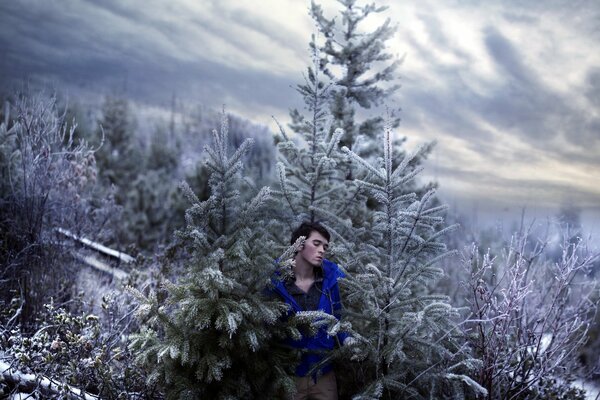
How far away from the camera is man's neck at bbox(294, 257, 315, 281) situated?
5023 mm

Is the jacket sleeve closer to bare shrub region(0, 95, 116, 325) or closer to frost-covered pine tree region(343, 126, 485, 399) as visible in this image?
frost-covered pine tree region(343, 126, 485, 399)

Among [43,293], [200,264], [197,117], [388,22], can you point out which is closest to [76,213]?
[43,293]

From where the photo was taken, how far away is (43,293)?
7695 millimetres

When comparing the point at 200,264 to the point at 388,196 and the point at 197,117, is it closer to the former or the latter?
the point at 388,196

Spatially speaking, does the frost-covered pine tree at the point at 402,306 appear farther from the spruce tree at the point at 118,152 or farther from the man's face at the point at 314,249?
the spruce tree at the point at 118,152

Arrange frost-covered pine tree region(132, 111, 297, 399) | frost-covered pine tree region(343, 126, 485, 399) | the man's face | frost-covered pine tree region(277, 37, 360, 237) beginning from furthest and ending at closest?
frost-covered pine tree region(277, 37, 360, 237), the man's face, frost-covered pine tree region(343, 126, 485, 399), frost-covered pine tree region(132, 111, 297, 399)

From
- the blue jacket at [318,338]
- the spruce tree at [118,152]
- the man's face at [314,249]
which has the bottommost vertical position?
the spruce tree at [118,152]

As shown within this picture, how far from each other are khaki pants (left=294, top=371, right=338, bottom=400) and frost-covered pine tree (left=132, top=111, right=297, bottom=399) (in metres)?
0.22

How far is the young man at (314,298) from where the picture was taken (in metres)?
4.81

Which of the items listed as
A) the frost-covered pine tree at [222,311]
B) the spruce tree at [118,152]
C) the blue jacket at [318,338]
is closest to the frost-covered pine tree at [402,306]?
the blue jacket at [318,338]

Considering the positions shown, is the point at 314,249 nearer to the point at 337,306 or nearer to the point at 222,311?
the point at 337,306

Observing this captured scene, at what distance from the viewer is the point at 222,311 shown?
4.24 m

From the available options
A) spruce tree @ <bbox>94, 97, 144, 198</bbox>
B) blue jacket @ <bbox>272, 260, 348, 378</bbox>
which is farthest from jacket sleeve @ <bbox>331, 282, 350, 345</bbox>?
spruce tree @ <bbox>94, 97, 144, 198</bbox>

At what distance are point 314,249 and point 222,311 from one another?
3.66 ft
